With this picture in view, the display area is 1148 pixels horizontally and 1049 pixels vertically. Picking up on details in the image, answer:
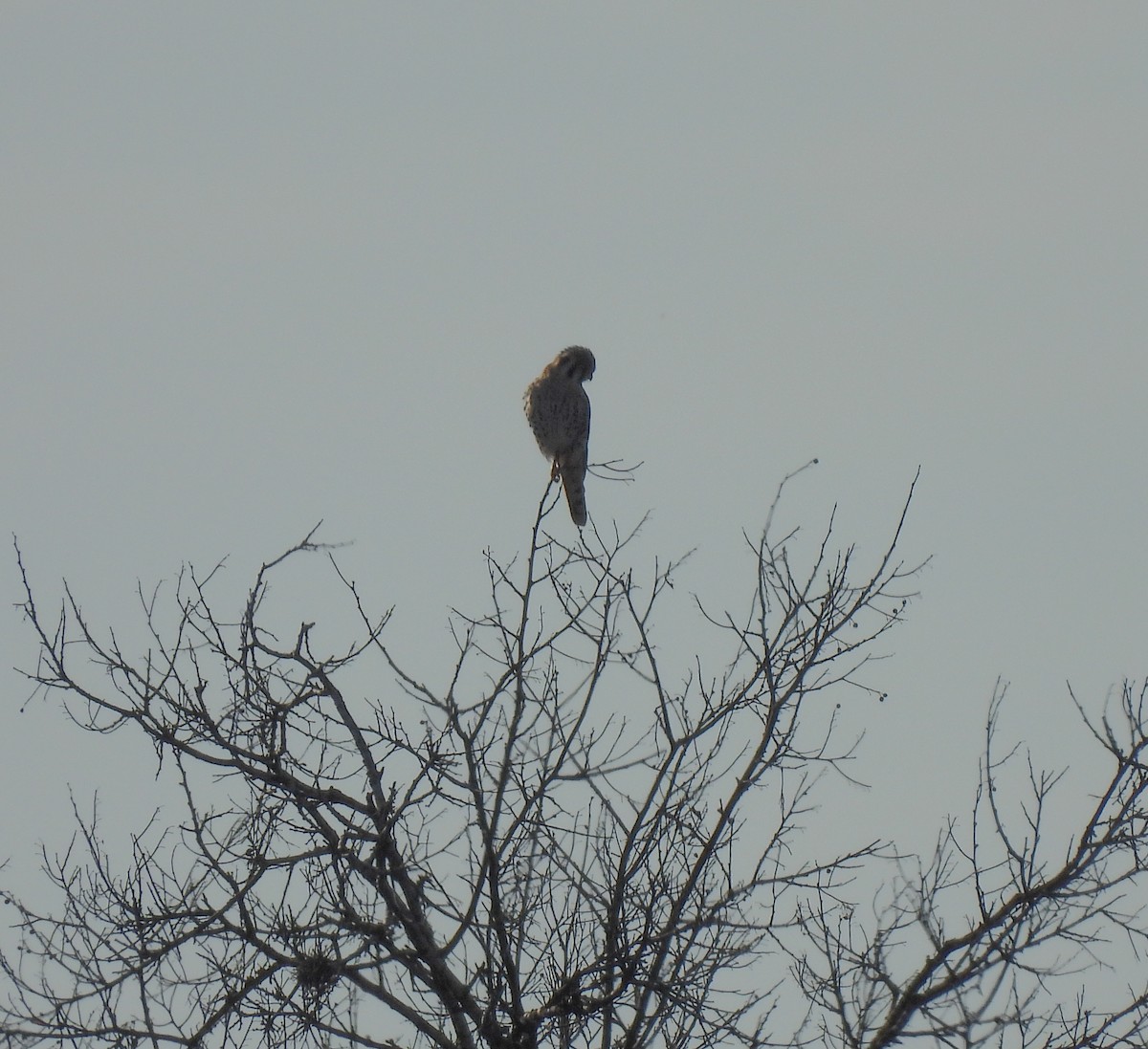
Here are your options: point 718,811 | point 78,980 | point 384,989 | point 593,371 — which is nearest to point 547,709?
point 718,811

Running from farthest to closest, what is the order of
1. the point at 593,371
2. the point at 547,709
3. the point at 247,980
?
the point at 593,371 < the point at 547,709 < the point at 247,980

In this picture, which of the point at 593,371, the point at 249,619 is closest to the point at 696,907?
the point at 249,619

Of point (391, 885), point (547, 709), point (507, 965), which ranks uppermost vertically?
point (547, 709)

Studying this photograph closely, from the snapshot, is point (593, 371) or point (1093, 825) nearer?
point (1093, 825)

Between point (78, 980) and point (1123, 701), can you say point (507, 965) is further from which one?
point (1123, 701)

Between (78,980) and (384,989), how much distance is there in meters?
1.05

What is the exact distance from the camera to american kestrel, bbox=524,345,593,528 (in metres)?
11.2

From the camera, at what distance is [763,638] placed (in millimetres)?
6410

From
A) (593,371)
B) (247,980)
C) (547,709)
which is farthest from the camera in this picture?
(593,371)

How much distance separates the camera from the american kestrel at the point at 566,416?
1120 cm

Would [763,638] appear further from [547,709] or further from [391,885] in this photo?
[391,885]

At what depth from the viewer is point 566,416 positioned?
1132cm

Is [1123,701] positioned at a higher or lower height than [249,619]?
lower

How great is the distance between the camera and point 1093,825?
6.31 m
